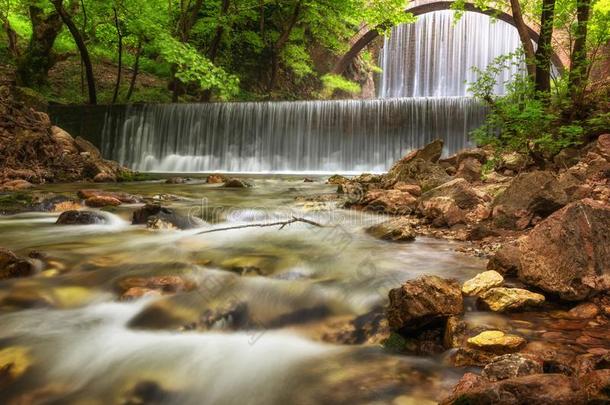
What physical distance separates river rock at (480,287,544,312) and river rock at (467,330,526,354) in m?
0.41

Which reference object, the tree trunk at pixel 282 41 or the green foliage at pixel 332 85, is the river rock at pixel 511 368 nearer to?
the tree trunk at pixel 282 41

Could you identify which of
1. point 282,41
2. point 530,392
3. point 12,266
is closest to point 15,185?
point 12,266

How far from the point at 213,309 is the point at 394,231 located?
2.33 meters

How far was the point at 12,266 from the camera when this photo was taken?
10.6ft

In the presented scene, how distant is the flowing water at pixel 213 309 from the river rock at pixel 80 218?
0.95ft

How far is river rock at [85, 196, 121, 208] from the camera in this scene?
6383 millimetres

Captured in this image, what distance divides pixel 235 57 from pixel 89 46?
6.62 metres

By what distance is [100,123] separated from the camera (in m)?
15.1

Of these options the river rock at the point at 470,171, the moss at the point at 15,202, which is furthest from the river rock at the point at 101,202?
the river rock at the point at 470,171

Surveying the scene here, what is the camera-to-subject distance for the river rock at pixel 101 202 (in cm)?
638

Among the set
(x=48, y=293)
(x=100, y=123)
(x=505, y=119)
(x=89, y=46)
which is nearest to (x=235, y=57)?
(x=89, y=46)

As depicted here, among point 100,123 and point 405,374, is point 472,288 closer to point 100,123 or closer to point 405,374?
point 405,374

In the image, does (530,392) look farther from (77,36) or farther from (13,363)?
(77,36)

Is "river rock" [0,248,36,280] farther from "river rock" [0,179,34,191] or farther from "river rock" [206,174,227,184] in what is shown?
"river rock" [206,174,227,184]
